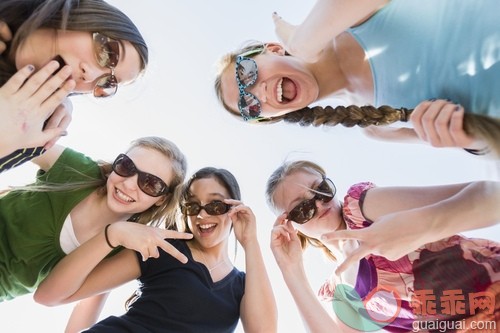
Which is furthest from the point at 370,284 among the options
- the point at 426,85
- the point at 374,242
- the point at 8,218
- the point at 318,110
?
the point at 8,218

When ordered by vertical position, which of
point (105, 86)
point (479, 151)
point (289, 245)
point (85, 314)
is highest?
point (105, 86)

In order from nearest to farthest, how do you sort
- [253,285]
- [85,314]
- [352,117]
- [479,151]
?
[479,151] < [352,117] < [253,285] < [85,314]

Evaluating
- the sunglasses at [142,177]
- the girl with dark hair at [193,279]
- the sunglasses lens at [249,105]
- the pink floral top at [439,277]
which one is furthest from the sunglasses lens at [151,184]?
the pink floral top at [439,277]

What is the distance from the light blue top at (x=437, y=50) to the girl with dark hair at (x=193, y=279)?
93 centimetres

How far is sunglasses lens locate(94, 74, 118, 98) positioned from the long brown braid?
603 millimetres

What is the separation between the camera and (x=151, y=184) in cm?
197

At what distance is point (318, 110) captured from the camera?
65.9 inches

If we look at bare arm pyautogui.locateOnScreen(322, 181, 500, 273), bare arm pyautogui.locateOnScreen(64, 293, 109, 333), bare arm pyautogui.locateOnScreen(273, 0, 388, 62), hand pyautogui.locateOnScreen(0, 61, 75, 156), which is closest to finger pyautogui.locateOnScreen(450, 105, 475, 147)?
bare arm pyautogui.locateOnScreen(322, 181, 500, 273)

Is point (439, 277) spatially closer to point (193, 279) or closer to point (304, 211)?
point (304, 211)

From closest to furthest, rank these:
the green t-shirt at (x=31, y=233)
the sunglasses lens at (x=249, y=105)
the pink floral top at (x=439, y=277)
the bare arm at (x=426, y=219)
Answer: the bare arm at (x=426, y=219) < the pink floral top at (x=439, y=277) < the sunglasses lens at (x=249, y=105) < the green t-shirt at (x=31, y=233)

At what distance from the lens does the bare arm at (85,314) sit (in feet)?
7.11

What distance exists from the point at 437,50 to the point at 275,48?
724mm

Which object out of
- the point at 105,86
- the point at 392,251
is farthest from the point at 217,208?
the point at 392,251

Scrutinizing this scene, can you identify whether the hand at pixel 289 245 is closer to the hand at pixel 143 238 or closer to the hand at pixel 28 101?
the hand at pixel 143 238
